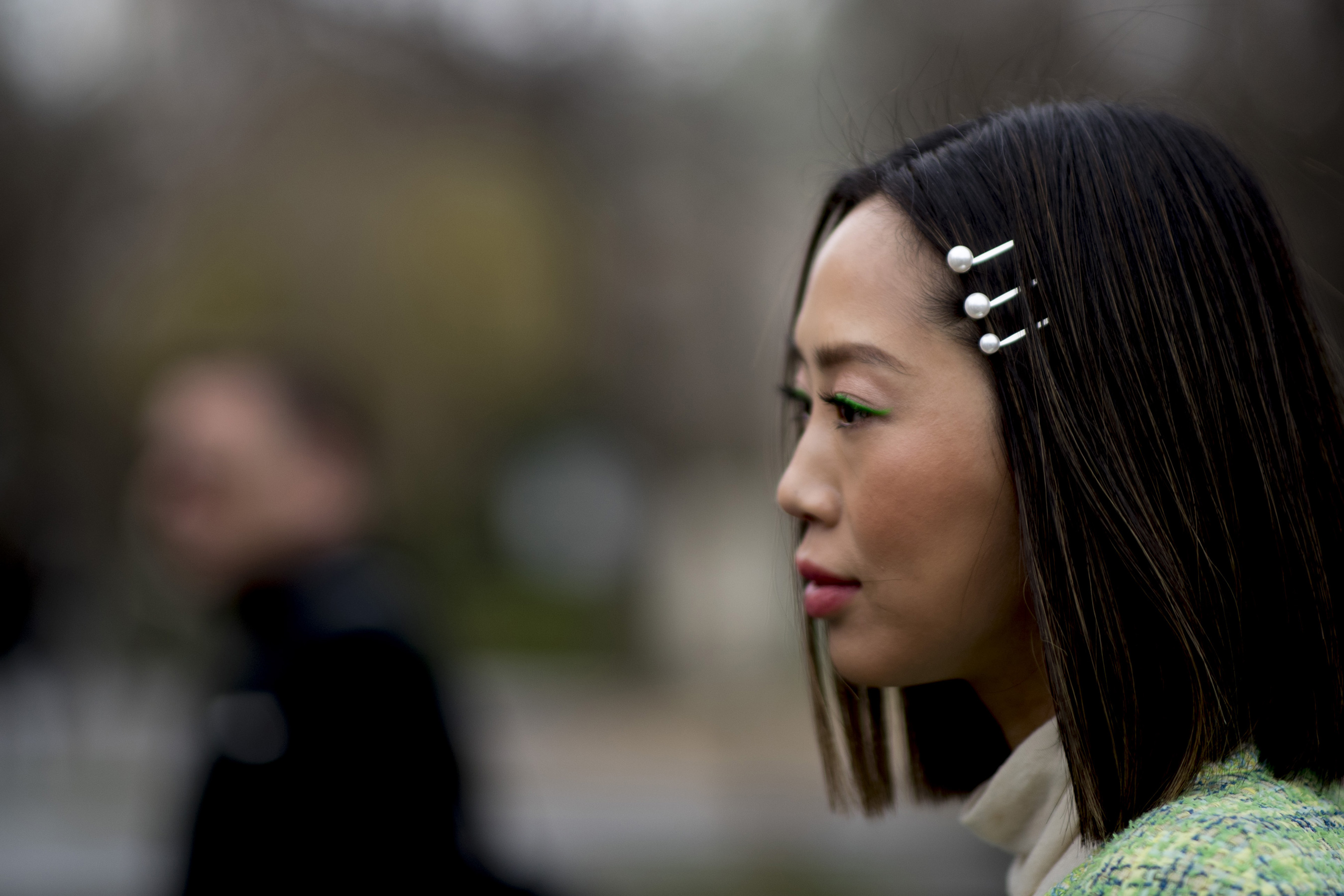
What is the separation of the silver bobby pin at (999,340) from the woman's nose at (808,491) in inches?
11.1

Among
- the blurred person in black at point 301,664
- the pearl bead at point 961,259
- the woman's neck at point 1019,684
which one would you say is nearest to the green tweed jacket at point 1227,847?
the woman's neck at point 1019,684

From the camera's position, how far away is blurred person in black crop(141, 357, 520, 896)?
8.98 ft

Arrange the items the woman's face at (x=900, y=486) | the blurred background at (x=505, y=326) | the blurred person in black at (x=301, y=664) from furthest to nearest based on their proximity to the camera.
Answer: the blurred background at (x=505, y=326), the blurred person in black at (x=301, y=664), the woman's face at (x=900, y=486)

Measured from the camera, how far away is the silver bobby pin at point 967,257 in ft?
5.10

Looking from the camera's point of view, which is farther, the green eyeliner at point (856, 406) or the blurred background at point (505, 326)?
the blurred background at point (505, 326)

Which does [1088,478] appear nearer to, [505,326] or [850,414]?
[850,414]

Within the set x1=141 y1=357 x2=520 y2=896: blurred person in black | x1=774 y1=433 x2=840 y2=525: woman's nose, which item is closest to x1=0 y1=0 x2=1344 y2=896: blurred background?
x1=141 y1=357 x2=520 y2=896: blurred person in black

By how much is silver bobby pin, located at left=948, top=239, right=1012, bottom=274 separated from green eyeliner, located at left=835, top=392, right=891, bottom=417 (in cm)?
20

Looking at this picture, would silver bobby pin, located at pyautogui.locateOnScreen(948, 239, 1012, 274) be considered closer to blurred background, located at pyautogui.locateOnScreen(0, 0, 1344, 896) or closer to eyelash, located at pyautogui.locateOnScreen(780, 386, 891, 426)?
eyelash, located at pyautogui.locateOnScreen(780, 386, 891, 426)

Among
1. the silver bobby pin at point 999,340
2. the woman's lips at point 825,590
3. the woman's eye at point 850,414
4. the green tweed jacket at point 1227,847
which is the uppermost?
the silver bobby pin at point 999,340

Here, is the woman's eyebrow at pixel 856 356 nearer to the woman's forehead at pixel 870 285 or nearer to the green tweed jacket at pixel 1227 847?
the woman's forehead at pixel 870 285

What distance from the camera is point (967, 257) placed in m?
1.56

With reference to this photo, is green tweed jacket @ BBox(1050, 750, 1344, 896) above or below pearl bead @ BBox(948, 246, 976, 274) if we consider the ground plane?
below

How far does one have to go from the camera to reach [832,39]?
9.68 m
